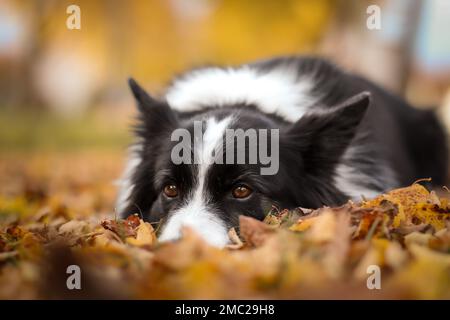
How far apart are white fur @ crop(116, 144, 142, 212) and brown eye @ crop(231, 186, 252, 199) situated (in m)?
1.40

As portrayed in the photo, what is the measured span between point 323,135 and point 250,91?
1.03 metres

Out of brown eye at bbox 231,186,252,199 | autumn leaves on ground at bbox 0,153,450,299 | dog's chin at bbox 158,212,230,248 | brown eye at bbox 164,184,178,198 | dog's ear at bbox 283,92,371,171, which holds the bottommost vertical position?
autumn leaves on ground at bbox 0,153,450,299

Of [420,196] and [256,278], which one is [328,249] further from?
[420,196]

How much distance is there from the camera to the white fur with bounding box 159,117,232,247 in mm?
3398

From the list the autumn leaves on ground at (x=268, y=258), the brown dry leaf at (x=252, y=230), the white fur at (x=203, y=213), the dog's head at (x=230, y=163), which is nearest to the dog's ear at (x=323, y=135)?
the dog's head at (x=230, y=163)

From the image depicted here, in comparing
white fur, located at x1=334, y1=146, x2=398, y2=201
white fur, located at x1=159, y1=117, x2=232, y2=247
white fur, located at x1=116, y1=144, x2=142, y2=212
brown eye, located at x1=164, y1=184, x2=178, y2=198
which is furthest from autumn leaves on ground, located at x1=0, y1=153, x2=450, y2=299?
white fur, located at x1=116, y1=144, x2=142, y2=212

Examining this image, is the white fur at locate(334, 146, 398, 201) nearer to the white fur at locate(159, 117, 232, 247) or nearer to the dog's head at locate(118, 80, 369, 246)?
the dog's head at locate(118, 80, 369, 246)

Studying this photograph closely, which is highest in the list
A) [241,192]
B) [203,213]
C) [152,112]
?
[152,112]

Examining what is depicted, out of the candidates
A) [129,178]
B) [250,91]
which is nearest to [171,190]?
[129,178]

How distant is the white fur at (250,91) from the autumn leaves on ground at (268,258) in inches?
59.2

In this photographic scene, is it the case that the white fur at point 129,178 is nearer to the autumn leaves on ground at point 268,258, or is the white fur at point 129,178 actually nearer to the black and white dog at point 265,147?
the black and white dog at point 265,147

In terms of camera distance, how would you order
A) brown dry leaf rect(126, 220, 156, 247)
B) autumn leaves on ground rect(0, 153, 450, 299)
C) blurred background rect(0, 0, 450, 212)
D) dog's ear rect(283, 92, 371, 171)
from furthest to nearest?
blurred background rect(0, 0, 450, 212)
dog's ear rect(283, 92, 371, 171)
brown dry leaf rect(126, 220, 156, 247)
autumn leaves on ground rect(0, 153, 450, 299)

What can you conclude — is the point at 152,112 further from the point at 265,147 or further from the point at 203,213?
the point at 203,213

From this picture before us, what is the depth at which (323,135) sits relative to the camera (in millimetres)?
4297
